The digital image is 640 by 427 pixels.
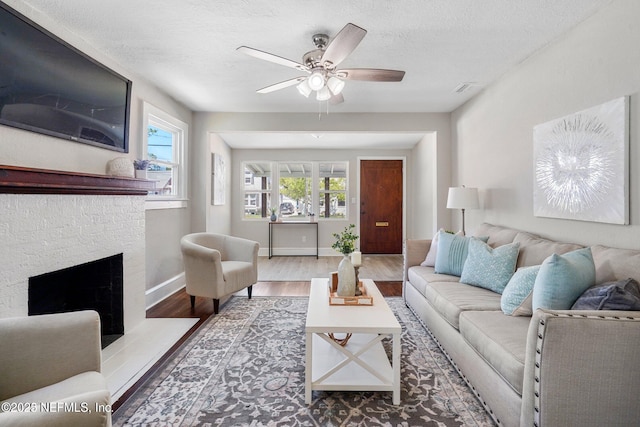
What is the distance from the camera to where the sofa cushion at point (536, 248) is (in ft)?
6.84

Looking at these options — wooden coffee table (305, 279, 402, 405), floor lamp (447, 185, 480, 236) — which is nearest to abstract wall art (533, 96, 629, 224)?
floor lamp (447, 185, 480, 236)

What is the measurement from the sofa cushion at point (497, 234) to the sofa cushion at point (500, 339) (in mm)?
1040

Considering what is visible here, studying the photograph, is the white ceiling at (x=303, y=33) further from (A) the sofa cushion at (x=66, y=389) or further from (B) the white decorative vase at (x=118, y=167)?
(A) the sofa cushion at (x=66, y=389)

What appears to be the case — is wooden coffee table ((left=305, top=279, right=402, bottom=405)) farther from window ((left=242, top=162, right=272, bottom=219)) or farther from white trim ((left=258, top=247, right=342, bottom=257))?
window ((left=242, top=162, right=272, bottom=219))

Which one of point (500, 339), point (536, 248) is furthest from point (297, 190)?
point (500, 339)

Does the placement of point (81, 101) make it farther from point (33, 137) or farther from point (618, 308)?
point (618, 308)

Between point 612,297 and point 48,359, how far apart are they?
97.8 inches

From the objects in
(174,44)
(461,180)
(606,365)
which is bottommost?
(606,365)

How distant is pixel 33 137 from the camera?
2016 mm

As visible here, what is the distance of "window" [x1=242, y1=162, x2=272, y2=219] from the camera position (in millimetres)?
6551

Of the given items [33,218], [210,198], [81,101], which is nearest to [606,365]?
[33,218]

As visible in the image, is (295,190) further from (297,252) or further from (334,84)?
(334,84)

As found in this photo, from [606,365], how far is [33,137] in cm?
335

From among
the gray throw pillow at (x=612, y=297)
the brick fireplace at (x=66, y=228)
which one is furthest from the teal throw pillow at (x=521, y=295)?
the brick fireplace at (x=66, y=228)
